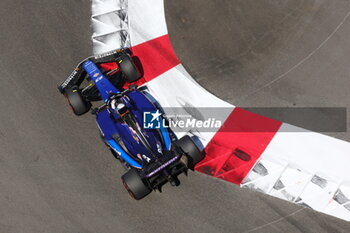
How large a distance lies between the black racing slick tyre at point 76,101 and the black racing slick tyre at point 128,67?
100 centimetres

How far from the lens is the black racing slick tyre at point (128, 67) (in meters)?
6.89

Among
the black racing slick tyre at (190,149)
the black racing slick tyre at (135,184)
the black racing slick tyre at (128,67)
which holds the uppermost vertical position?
the black racing slick tyre at (128,67)

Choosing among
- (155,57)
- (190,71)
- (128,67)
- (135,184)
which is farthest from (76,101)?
(190,71)

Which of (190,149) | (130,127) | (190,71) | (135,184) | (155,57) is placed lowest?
(135,184)

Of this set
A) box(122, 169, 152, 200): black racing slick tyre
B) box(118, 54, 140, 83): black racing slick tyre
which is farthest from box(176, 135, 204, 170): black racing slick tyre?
box(118, 54, 140, 83): black racing slick tyre

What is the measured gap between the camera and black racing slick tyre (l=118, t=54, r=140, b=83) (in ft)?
22.6

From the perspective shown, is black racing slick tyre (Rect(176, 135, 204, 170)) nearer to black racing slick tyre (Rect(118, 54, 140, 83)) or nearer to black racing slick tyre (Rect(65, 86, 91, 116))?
black racing slick tyre (Rect(118, 54, 140, 83))

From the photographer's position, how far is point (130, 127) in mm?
6184

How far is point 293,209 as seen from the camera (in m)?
6.27

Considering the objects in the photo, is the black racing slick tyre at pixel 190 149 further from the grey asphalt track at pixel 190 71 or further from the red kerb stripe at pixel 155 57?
the red kerb stripe at pixel 155 57

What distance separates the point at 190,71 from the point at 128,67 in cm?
136

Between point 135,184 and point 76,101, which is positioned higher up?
point 76,101

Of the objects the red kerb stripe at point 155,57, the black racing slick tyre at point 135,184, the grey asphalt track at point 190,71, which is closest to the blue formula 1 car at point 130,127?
the black racing slick tyre at point 135,184

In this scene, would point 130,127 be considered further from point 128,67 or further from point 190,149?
point 128,67
